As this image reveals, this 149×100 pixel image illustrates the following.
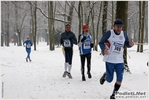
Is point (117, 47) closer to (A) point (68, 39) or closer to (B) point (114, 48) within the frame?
(B) point (114, 48)

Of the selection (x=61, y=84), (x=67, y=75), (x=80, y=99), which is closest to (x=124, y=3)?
(x=67, y=75)

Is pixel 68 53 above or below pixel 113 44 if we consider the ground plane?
below

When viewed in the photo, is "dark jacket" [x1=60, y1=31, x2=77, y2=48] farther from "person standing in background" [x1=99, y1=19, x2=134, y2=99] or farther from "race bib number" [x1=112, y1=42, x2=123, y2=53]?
"race bib number" [x1=112, y1=42, x2=123, y2=53]

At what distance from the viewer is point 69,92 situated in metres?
6.42

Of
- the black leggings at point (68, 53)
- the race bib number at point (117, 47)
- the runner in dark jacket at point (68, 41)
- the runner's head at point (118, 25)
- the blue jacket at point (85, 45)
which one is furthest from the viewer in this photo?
the black leggings at point (68, 53)

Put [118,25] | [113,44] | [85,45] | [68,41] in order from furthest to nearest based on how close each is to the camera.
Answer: [68,41]
[85,45]
[113,44]
[118,25]

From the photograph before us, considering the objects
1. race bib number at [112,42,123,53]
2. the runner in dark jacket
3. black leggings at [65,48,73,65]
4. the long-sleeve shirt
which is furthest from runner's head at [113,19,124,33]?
black leggings at [65,48,73,65]

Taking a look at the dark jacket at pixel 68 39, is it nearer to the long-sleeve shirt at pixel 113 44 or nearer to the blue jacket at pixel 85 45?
the blue jacket at pixel 85 45

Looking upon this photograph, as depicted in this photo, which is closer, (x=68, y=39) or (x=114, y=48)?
(x=114, y=48)

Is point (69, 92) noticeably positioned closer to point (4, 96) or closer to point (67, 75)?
point (4, 96)

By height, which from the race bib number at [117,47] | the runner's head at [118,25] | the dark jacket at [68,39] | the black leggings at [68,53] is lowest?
the black leggings at [68,53]

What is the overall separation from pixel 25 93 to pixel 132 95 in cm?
302

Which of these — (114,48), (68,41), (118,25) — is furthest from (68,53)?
(118,25)

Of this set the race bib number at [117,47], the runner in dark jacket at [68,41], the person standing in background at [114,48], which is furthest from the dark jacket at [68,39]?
the race bib number at [117,47]
